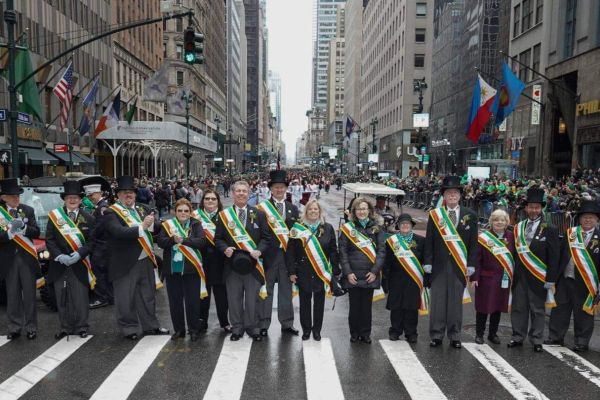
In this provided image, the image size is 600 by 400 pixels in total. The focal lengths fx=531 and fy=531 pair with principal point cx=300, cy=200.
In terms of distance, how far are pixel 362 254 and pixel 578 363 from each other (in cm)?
278

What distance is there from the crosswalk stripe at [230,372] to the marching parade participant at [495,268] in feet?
9.78

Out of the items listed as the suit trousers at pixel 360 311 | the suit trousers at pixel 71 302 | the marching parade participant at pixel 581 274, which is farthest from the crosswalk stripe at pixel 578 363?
the suit trousers at pixel 71 302

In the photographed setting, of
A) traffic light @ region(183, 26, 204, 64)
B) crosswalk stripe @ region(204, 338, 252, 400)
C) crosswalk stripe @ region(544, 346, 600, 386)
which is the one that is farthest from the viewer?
traffic light @ region(183, 26, 204, 64)

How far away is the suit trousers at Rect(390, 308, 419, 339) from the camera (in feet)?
22.4

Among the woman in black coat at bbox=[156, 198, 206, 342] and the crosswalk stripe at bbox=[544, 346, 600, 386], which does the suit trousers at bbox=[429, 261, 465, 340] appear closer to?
the crosswalk stripe at bbox=[544, 346, 600, 386]

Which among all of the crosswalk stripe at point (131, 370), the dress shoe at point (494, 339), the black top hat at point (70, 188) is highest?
the black top hat at point (70, 188)

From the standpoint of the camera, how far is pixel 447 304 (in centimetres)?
663

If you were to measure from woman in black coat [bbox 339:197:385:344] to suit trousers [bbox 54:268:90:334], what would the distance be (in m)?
3.39

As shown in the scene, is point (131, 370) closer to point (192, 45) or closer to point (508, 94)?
point (192, 45)

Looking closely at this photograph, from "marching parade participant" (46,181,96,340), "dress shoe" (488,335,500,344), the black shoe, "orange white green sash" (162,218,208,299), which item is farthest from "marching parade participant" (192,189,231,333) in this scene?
"dress shoe" (488,335,500,344)

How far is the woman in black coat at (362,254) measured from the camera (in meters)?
6.53

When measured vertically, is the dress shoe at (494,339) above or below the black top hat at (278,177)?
below

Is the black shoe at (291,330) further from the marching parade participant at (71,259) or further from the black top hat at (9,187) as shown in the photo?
the black top hat at (9,187)

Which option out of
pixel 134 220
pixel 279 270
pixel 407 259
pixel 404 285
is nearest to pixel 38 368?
pixel 134 220
